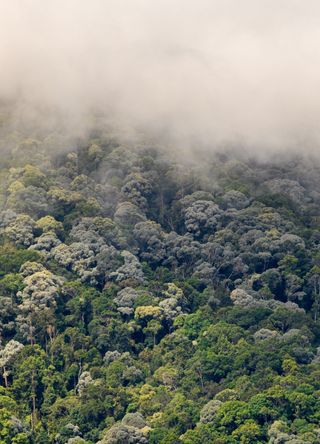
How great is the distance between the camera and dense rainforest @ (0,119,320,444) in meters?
75.3

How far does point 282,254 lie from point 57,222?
14332mm

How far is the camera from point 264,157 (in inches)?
4161

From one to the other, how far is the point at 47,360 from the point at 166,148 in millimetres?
28873

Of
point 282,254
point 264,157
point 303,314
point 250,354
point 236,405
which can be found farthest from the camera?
point 264,157

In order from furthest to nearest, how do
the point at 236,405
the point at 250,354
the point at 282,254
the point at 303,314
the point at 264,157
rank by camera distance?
the point at 264,157 < the point at 282,254 < the point at 303,314 < the point at 250,354 < the point at 236,405

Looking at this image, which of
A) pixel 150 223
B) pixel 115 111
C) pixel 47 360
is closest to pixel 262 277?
pixel 150 223

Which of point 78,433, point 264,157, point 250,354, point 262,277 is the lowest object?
point 78,433

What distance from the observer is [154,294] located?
3477 inches

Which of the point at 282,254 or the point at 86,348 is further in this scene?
the point at 282,254

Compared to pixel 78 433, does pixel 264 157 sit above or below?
above

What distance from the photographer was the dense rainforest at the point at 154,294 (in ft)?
247

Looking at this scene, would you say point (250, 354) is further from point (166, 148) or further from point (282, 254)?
point (166, 148)

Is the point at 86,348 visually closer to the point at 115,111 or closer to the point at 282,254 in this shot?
the point at 282,254

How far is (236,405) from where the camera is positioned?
7431cm
